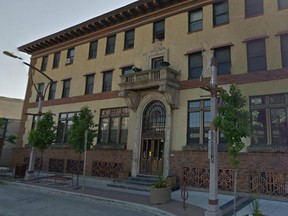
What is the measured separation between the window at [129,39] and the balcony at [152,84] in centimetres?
394

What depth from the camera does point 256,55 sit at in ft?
51.1

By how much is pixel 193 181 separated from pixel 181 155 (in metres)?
1.78

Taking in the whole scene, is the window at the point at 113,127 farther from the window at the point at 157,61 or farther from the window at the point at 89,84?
the window at the point at 157,61

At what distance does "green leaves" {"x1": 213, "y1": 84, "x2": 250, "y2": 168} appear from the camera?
9371mm

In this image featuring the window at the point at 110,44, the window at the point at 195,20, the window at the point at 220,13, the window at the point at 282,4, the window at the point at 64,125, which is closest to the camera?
the window at the point at 282,4

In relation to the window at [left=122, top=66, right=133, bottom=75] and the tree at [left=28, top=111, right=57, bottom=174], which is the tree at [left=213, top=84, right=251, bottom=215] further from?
the tree at [left=28, top=111, right=57, bottom=174]

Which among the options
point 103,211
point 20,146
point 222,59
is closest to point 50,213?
point 103,211

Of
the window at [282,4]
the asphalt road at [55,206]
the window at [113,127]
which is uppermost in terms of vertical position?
the window at [282,4]

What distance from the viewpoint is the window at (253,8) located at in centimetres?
1598

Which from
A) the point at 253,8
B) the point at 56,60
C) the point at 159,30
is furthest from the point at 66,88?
the point at 253,8

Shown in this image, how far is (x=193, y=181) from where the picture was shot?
15906mm

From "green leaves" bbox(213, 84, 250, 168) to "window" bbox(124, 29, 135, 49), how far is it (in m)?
13.3

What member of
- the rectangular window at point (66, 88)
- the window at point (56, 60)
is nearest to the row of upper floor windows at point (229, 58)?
the rectangular window at point (66, 88)

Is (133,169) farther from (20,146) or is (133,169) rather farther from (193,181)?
(20,146)
